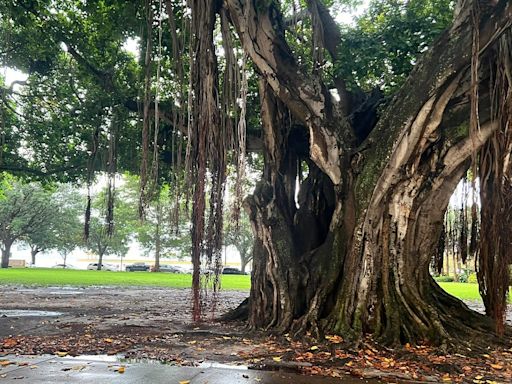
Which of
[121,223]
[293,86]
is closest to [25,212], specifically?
[121,223]

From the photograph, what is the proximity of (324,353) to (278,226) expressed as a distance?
2323mm

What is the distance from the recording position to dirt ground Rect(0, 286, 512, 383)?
4.58m

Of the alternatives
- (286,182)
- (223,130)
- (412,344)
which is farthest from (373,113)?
(412,344)

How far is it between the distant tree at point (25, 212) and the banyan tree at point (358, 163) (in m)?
29.8

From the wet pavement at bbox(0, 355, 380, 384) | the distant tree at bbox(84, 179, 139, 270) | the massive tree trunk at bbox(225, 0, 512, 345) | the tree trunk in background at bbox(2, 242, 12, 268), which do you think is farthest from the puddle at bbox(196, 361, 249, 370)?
the tree trunk in background at bbox(2, 242, 12, 268)

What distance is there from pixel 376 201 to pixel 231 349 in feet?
7.82

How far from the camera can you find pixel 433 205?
20.7 ft

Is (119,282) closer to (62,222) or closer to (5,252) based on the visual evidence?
(62,222)

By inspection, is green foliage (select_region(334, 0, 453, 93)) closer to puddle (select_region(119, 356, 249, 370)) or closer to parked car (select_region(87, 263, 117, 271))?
puddle (select_region(119, 356, 249, 370))

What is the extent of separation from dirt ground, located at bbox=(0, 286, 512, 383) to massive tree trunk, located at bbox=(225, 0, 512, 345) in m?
0.44

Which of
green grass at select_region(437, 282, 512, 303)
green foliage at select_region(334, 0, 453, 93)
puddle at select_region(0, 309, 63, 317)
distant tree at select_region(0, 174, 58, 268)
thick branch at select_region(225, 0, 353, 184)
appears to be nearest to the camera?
thick branch at select_region(225, 0, 353, 184)

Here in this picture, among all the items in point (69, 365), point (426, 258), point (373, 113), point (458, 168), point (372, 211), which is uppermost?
point (373, 113)

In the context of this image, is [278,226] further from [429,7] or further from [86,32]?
[86,32]

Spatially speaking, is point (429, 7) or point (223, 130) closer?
point (223, 130)
